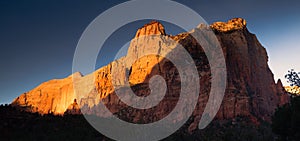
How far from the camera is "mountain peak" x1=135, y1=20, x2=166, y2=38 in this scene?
413 feet

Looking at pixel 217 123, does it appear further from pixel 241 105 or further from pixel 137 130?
pixel 137 130

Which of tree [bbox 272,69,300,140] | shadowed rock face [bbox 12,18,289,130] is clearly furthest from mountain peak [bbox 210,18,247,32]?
tree [bbox 272,69,300,140]

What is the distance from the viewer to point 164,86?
95.6 m

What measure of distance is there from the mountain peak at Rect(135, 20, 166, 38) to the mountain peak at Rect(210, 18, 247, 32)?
2534cm

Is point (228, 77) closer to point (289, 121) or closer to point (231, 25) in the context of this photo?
point (231, 25)

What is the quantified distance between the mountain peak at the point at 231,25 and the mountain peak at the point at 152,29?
25.3 metres

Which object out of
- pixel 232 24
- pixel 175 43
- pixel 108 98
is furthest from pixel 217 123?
pixel 108 98

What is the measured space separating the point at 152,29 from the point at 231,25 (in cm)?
3625

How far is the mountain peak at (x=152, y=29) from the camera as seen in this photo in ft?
413

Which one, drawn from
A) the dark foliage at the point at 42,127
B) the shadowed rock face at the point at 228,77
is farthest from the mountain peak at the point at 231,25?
the dark foliage at the point at 42,127

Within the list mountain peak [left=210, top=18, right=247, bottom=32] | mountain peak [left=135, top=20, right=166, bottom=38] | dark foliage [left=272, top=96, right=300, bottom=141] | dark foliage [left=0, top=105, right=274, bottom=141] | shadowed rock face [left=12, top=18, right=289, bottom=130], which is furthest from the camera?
mountain peak [left=135, top=20, right=166, bottom=38]

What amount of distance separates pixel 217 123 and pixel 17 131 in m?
62.3

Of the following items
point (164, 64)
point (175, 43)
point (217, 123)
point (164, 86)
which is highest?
point (175, 43)

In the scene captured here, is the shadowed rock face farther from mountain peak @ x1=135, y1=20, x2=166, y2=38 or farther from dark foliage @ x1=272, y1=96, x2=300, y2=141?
dark foliage @ x1=272, y1=96, x2=300, y2=141
